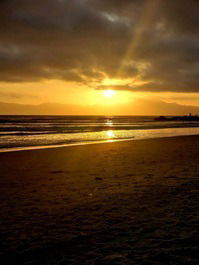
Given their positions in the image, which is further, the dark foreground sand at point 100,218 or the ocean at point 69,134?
the ocean at point 69,134

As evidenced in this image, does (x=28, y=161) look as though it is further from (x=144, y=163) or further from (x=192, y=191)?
(x=192, y=191)

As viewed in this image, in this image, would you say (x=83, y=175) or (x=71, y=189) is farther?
(x=83, y=175)

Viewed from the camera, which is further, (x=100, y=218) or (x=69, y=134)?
(x=69, y=134)

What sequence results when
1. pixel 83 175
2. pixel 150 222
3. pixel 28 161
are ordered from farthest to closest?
pixel 28 161
pixel 83 175
pixel 150 222

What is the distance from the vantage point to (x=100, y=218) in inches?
218

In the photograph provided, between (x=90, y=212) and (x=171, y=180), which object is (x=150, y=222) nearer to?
(x=90, y=212)

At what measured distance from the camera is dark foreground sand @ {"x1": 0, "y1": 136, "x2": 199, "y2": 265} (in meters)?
4.03

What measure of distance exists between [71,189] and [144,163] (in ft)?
18.3

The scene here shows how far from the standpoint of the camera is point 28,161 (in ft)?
45.9

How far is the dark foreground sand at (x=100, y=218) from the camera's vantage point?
159 inches

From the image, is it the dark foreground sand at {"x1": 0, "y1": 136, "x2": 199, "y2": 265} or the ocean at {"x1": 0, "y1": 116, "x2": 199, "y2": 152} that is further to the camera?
the ocean at {"x1": 0, "y1": 116, "x2": 199, "y2": 152}

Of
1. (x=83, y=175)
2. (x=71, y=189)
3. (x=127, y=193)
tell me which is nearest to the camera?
(x=127, y=193)

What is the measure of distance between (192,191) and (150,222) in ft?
8.89

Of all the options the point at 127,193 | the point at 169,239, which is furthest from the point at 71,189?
the point at 169,239
